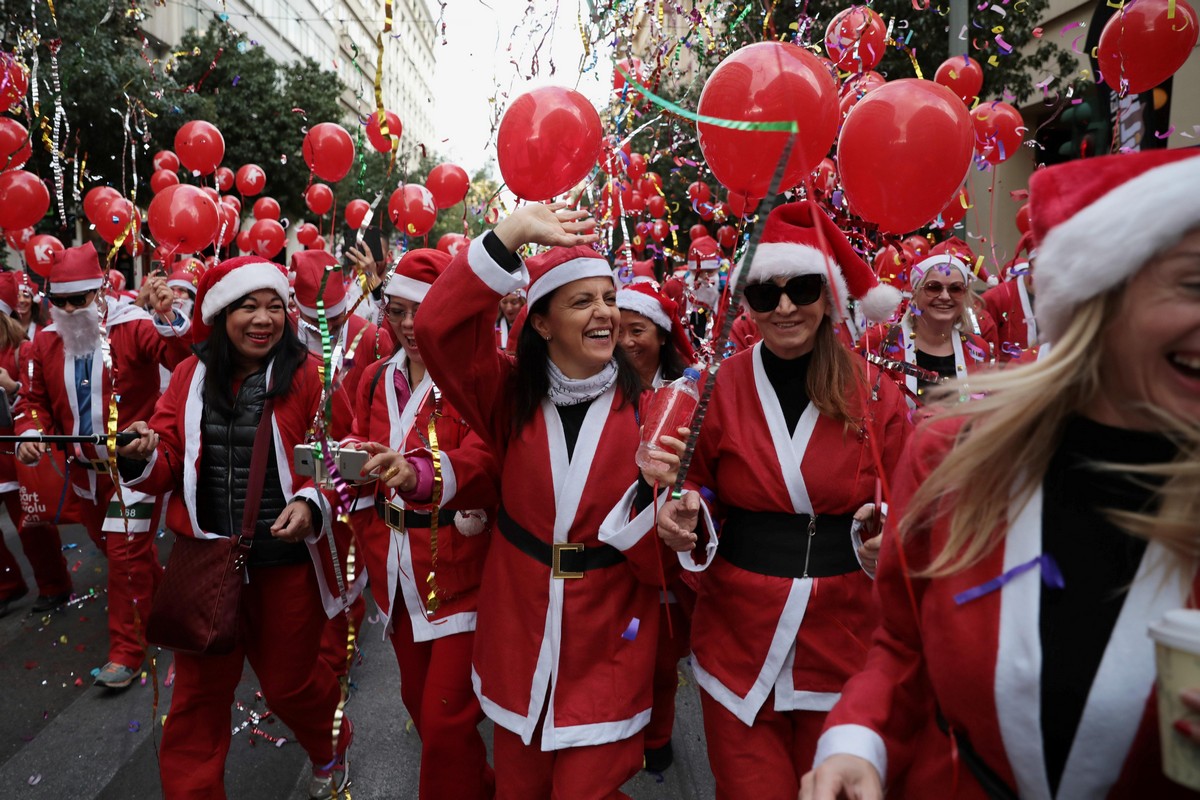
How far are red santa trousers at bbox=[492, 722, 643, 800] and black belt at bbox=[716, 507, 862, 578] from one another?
2.16 feet

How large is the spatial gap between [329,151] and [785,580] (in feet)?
20.5

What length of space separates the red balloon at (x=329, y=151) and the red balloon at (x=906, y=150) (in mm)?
5486

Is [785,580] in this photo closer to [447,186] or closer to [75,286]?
[75,286]

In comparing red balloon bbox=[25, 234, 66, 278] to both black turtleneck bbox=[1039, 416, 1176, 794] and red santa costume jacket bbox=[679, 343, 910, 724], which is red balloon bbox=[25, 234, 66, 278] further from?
black turtleneck bbox=[1039, 416, 1176, 794]

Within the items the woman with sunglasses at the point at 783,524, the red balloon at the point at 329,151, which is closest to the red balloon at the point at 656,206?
the red balloon at the point at 329,151

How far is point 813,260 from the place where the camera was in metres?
2.42

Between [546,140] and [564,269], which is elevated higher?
[546,140]

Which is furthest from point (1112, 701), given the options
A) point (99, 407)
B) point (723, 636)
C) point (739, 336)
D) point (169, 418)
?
point (99, 407)

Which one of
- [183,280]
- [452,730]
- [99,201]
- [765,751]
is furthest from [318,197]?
[765,751]

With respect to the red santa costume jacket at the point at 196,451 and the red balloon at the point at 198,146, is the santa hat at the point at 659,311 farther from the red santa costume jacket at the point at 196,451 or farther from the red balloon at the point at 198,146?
the red balloon at the point at 198,146

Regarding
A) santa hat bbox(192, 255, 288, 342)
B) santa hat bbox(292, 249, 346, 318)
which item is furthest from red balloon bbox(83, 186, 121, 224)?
santa hat bbox(192, 255, 288, 342)

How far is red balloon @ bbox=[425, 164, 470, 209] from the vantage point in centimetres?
824

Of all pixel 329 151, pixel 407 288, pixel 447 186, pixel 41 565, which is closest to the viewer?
pixel 407 288

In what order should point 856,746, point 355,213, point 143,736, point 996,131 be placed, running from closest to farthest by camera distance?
point 856,746, point 143,736, point 996,131, point 355,213
